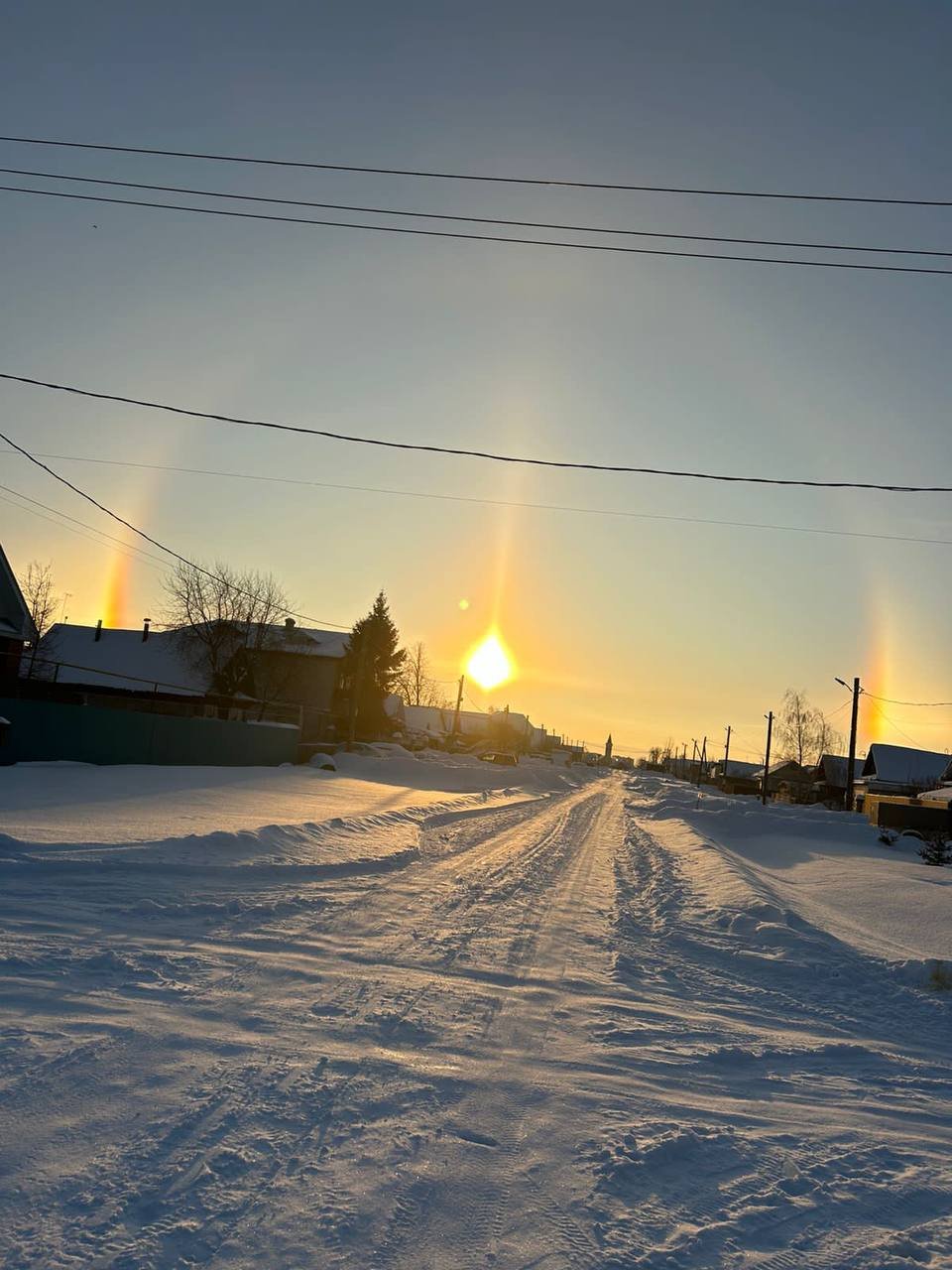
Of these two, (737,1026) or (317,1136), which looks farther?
(737,1026)

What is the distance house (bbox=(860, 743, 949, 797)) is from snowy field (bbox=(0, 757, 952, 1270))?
7445cm

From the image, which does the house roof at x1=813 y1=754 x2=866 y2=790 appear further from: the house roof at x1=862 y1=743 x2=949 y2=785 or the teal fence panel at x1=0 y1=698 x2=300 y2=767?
the teal fence panel at x1=0 y1=698 x2=300 y2=767

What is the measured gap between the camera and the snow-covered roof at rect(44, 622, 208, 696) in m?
58.9

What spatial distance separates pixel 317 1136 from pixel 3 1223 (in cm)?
131

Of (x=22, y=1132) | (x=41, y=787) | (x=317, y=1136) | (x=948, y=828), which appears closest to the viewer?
(x=22, y=1132)

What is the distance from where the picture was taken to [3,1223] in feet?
10.4

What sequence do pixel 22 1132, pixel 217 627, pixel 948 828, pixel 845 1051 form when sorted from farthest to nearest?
pixel 217 627 < pixel 948 828 < pixel 845 1051 < pixel 22 1132

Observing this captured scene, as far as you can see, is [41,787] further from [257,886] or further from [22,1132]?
[22,1132]

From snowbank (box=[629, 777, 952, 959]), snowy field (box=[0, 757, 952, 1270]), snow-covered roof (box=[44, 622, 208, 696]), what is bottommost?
snowbank (box=[629, 777, 952, 959])

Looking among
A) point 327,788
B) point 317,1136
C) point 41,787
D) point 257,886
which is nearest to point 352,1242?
point 317,1136

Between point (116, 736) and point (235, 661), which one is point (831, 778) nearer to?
point (235, 661)

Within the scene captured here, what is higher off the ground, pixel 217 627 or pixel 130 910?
pixel 217 627

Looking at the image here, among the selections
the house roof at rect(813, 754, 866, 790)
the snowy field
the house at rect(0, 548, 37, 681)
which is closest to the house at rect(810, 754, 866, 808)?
the house roof at rect(813, 754, 866, 790)

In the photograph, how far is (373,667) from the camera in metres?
67.9
